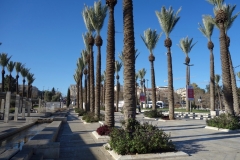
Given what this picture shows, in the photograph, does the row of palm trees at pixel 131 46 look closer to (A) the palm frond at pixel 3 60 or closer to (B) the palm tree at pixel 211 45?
(B) the palm tree at pixel 211 45

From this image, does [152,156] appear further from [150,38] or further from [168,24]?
[150,38]

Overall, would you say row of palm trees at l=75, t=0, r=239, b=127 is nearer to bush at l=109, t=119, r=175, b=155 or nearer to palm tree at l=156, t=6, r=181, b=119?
palm tree at l=156, t=6, r=181, b=119

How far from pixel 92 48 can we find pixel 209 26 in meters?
16.0

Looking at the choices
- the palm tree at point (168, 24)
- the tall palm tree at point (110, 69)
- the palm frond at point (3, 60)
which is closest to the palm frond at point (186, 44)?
the palm tree at point (168, 24)

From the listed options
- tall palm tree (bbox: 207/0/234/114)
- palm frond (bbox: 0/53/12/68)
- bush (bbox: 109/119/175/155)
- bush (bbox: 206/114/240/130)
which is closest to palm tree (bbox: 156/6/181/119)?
tall palm tree (bbox: 207/0/234/114)

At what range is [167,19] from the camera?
2389cm

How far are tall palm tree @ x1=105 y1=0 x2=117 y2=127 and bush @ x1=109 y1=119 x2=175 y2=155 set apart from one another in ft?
14.0

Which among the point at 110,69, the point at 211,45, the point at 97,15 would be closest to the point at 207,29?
the point at 211,45

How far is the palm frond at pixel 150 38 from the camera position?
92.6 ft

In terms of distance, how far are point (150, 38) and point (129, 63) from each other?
19465 mm

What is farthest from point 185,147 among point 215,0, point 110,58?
point 215,0

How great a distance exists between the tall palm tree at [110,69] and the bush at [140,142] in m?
4.28

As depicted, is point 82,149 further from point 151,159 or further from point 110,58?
point 110,58

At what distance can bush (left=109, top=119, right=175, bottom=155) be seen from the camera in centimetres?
736
